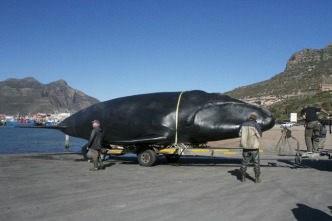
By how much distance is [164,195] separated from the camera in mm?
7203

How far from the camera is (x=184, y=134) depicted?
12008 millimetres

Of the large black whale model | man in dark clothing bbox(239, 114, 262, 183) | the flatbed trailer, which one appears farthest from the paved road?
Result: the large black whale model

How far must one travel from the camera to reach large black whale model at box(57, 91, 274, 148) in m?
11.6

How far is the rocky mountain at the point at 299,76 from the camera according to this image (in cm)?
9553

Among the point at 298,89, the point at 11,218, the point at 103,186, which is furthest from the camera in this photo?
the point at 298,89

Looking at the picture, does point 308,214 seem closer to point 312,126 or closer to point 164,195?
point 164,195

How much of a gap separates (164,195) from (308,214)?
9.93 feet

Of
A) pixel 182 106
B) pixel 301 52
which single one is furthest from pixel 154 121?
pixel 301 52

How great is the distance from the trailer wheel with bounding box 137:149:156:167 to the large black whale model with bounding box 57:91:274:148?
0.33 meters

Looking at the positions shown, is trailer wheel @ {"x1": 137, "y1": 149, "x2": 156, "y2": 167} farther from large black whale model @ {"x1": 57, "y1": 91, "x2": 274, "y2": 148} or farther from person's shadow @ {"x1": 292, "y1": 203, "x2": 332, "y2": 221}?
person's shadow @ {"x1": 292, "y1": 203, "x2": 332, "y2": 221}

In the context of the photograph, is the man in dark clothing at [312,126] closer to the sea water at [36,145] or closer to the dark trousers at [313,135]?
the dark trousers at [313,135]

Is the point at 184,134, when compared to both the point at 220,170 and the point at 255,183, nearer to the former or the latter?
the point at 220,170

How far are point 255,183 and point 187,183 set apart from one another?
187 centimetres

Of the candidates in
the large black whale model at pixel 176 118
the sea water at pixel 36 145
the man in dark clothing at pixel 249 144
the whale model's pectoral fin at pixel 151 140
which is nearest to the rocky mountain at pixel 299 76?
the sea water at pixel 36 145
